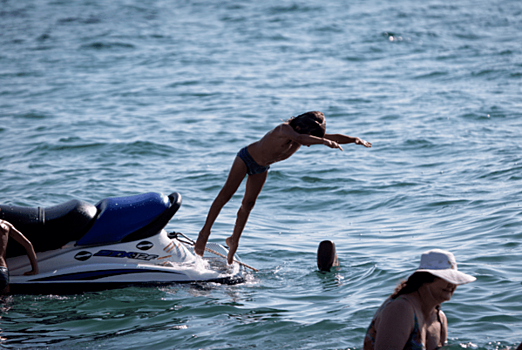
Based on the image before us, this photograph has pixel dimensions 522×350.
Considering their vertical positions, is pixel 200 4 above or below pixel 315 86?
above

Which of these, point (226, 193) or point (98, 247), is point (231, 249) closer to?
point (226, 193)

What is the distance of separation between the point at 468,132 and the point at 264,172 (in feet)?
32.5

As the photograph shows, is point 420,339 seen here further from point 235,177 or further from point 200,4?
point 200,4

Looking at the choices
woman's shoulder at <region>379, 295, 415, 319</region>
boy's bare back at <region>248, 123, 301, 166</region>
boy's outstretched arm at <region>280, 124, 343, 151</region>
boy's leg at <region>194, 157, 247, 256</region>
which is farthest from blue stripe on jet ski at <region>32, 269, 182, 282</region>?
woman's shoulder at <region>379, 295, 415, 319</region>

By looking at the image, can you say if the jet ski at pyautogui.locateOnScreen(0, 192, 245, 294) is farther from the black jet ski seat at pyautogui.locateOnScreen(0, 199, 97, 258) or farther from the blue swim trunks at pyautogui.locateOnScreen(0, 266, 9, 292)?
the blue swim trunks at pyautogui.locateOnScreen(0, 266, 9, 292)

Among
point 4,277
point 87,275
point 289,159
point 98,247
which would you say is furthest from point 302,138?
point 289,159

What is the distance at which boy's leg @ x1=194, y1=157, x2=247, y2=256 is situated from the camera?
7305mm

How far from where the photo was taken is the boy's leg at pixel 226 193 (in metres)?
7.30

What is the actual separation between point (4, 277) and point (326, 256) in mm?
3659

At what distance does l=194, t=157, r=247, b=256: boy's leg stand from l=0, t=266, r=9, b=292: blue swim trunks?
219 cm

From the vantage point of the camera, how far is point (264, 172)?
743 cm

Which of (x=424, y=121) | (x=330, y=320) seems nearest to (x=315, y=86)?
(x=424, y=121)

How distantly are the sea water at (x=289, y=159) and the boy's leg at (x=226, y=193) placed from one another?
2.33 feet

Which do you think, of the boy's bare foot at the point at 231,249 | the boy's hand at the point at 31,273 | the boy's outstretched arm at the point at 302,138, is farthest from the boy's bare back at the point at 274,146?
the boy's hand at the point at 31,273
